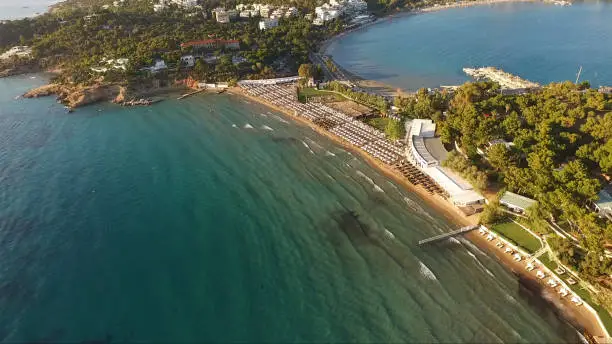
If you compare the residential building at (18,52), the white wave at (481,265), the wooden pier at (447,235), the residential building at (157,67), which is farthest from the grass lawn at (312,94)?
the residential building at (18,52)

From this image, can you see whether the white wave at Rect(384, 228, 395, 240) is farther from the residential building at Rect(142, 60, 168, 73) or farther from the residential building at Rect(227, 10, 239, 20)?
the residential building at Rect(227, 10, 239, 20)

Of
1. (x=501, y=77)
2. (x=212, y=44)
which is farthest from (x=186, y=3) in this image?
(x=501, y=77)

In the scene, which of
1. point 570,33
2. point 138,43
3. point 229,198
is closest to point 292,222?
point 229,198

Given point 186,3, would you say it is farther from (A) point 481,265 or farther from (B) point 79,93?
(A) point 481,265

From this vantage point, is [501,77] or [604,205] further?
[501,77]

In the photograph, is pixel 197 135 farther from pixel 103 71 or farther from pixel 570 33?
pixel 570 33

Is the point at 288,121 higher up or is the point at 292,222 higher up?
the point at 288,121
